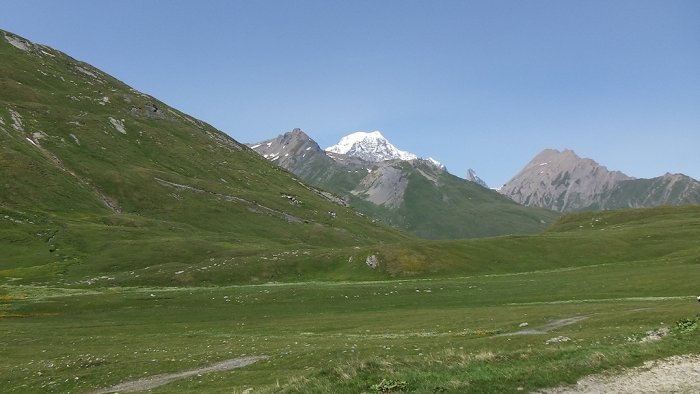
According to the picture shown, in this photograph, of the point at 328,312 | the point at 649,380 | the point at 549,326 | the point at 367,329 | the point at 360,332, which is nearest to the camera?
the point at 649,380

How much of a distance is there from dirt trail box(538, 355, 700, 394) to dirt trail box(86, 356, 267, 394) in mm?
23582

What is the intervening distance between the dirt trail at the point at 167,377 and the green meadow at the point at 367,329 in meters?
1.00

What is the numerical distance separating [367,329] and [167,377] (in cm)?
2306

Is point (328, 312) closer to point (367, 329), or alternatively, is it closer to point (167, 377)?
point (367, 329)

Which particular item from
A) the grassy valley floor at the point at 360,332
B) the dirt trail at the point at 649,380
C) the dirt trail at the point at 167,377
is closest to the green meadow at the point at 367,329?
the grassy valley floor at the point at 360,332

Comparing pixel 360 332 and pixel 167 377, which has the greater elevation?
pixel 360 332

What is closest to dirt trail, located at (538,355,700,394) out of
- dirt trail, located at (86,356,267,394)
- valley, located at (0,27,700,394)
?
valley, located at (0,27,700,394)

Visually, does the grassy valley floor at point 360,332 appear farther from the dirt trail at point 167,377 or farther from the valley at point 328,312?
the dirt trail at point 167,377

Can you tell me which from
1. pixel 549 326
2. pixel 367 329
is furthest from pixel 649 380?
pixel 367 329

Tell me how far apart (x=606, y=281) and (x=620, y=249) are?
51783 mm

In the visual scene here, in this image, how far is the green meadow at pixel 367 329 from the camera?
23766mm

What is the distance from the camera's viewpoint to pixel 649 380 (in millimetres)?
21750

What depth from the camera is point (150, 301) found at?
3174 inches

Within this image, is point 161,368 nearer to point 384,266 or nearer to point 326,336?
point 326,336
